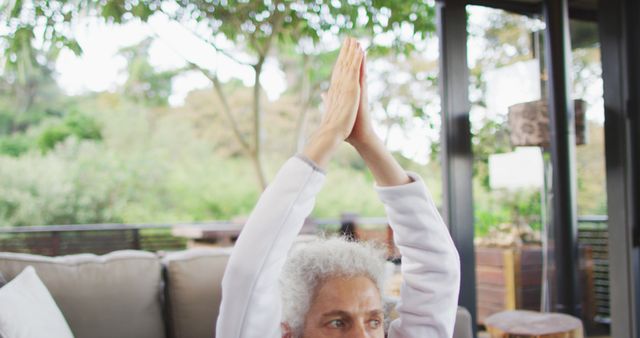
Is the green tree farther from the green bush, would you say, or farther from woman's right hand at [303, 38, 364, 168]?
the green bush

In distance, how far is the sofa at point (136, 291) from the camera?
1.70 m

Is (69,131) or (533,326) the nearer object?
(533,326)

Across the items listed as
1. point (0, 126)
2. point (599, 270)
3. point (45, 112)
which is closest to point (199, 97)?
point (45, 112)

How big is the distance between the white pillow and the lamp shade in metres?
2.29

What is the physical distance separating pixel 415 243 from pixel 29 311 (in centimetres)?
92

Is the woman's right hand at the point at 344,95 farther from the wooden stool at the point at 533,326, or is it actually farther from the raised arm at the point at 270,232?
the wooden stool at the point at 533,326

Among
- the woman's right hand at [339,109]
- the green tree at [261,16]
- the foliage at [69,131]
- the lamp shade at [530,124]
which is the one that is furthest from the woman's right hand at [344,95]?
the foliage at [69,131]

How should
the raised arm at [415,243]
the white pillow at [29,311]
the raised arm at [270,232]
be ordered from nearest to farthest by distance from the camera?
the raised arm at [270,232], the raised arm at [415,243], the white pillow at [29,311]

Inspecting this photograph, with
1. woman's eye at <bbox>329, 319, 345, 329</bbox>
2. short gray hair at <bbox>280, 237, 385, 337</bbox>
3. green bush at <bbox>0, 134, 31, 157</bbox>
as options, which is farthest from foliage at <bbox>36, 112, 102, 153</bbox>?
woman's eye at <bbox>329, 319, 345, 329</bbox>

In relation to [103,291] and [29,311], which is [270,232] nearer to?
[29,311]

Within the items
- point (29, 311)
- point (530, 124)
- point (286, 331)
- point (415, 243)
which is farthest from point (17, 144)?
point (415, 243)

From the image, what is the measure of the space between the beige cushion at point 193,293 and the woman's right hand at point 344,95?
A: 38.6 inches

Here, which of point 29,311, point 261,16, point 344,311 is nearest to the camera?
point 344,311

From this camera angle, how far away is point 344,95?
1031mm
